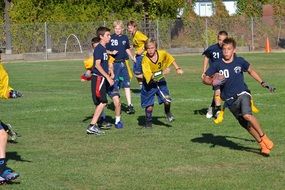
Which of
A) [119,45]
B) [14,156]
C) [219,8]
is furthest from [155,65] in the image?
[219,8]

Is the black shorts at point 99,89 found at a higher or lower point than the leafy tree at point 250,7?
lower

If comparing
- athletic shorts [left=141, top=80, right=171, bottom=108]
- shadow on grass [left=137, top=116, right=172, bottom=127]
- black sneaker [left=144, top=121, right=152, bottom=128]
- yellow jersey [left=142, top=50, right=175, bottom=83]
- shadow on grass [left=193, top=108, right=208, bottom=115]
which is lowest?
shadow on grass [left=137, top=116, right=172, bottom=127]

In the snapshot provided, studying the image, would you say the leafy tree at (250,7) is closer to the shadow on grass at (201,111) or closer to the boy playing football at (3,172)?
the shadow on grass at (201,111)

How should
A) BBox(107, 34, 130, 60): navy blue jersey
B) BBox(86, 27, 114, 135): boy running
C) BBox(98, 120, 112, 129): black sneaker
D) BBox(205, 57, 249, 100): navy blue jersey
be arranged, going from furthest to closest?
BBox(107, 34, 130, 60): navy blue jersey → BBox(98, 120, 112, 129): black sneaker → BBox(86, 27, 114, 135): boy running → BBox(205, 57, 249, 100): navy blue jersey

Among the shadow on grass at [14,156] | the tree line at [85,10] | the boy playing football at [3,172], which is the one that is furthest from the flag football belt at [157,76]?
the tree line at [85,10]

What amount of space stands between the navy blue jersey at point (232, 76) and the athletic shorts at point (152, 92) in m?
3.18

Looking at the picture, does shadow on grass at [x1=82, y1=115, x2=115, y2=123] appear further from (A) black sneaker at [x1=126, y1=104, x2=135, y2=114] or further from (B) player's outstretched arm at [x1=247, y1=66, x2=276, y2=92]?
(B) player's outstretched arm at [x1=247, y1=66, x2=276, y2=92]

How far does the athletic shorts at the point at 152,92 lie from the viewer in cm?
1358

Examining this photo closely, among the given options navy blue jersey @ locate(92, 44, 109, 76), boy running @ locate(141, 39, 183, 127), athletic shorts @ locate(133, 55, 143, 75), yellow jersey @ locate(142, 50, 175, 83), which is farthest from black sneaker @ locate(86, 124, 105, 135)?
athletic shorts @ locate(133, 55, 143, 75)

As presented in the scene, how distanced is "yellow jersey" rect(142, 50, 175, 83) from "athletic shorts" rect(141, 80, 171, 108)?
240mm

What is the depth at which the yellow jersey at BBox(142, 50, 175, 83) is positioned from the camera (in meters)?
13.3

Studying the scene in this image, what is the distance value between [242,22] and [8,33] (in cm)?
1838

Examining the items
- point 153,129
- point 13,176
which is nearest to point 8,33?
point 153,129

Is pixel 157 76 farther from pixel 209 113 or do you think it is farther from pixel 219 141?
pixel 219 141
